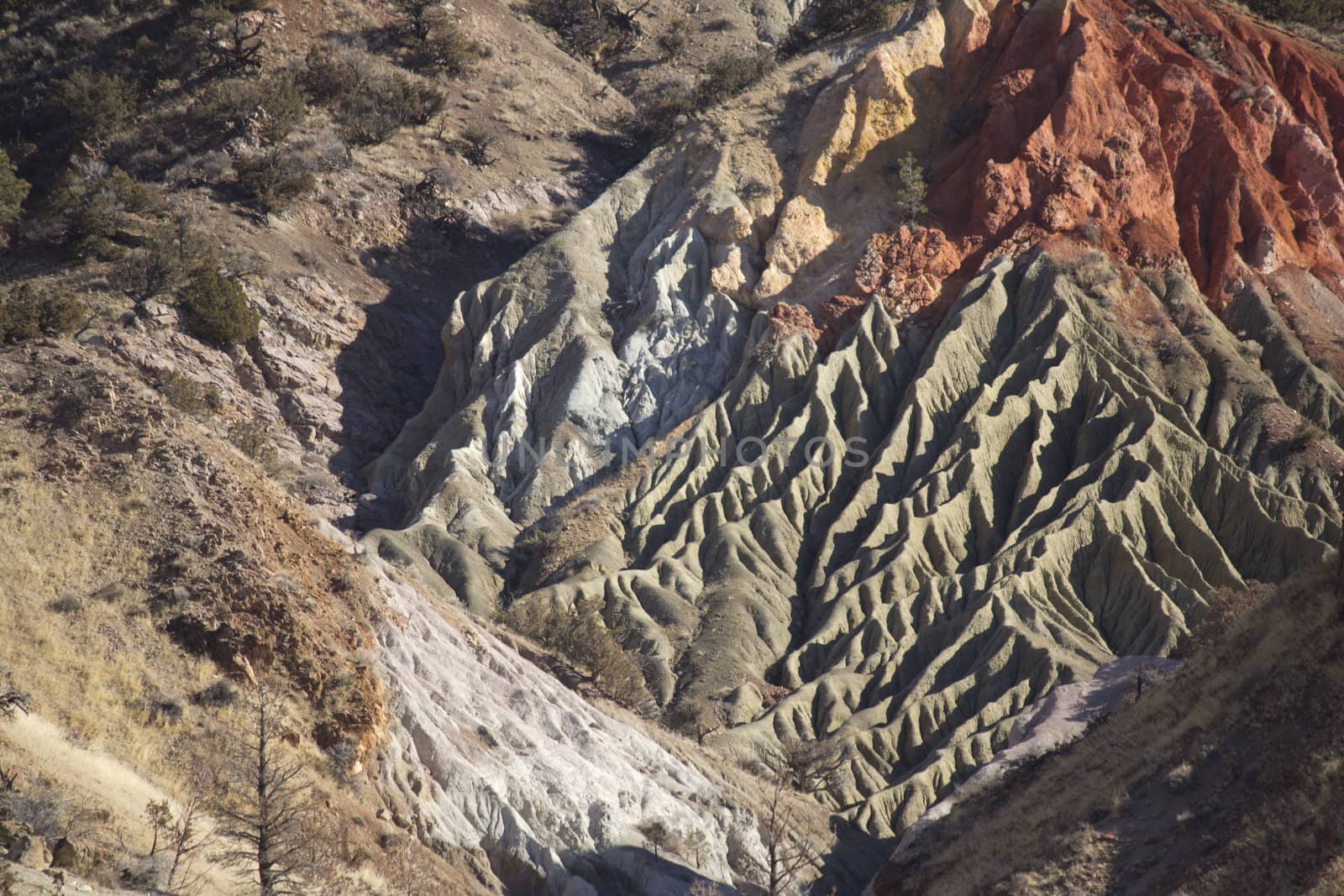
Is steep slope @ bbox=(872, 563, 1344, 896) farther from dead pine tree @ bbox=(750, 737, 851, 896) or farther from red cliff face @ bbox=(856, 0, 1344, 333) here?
red cliff face @ bbox=(856, 0, 1344, 333)

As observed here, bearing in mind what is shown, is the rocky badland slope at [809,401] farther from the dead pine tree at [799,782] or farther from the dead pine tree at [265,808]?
the dead pine tree at [265,808]

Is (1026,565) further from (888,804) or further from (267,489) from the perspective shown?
(267,489)

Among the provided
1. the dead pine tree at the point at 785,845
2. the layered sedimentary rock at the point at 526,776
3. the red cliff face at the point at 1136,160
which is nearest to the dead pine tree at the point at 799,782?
the dead pine tree at the point at 785,845

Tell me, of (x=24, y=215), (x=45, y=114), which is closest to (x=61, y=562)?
(x=24, y=215)

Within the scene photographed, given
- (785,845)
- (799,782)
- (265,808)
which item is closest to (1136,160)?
(799,782)

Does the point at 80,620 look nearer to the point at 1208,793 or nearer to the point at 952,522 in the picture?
the point at 1208,793

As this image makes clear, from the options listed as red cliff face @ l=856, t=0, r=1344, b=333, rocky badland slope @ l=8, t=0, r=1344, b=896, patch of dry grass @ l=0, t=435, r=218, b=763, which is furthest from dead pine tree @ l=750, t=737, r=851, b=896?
red cliff face @ l=856, t=0, r=1344, b=333
